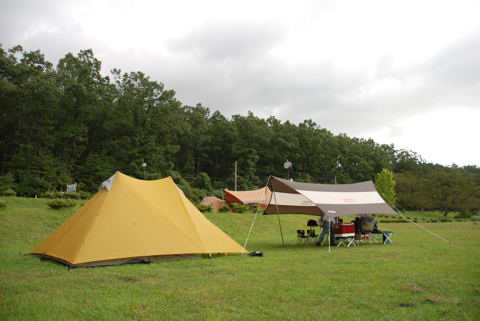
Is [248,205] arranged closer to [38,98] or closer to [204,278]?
[204,278]

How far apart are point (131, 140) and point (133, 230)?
1218 inches

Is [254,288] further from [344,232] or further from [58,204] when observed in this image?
[58,204]

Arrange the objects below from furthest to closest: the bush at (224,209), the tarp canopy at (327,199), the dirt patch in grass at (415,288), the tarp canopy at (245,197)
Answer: the tarp canopy at (245,197), the bush at (224,209), the tarp canopy at (327,199), the dirt patch in grass at (415,288)

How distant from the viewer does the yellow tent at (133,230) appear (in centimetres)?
820

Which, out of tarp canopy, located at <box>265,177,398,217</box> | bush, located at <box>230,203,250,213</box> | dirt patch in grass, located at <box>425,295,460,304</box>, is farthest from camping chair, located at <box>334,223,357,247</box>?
bush, located at <box>230,203,250,213</box>

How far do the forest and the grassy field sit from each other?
13697 mm

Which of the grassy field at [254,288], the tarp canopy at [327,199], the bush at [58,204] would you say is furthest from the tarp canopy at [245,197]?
the grassy field at [254,288]

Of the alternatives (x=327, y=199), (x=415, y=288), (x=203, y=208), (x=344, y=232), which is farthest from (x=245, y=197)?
(x=415, y=288)

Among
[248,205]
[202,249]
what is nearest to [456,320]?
[202,249]

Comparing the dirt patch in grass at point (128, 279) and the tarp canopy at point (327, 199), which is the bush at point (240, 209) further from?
the dirt patch in grass at point (128, 279)

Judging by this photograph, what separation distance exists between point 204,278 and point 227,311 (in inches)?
82.9

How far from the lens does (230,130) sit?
51344mm

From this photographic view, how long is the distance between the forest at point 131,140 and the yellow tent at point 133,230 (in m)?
11.3

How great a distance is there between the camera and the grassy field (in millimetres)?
4555
